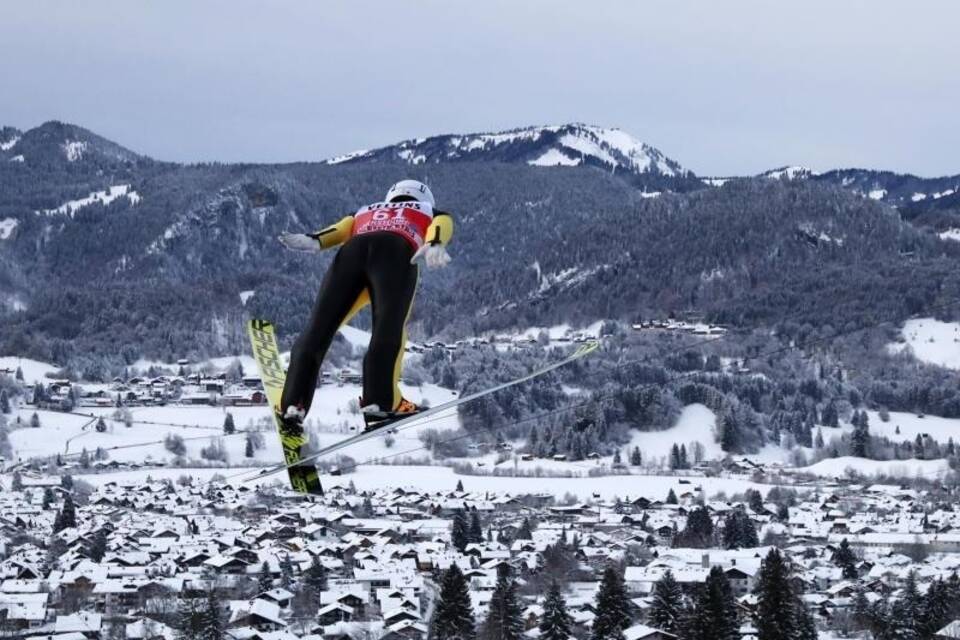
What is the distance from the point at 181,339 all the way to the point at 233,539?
264ft

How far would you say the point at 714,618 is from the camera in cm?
3809

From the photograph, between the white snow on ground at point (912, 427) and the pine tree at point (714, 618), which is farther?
the white snow on ground at point (912, 427)

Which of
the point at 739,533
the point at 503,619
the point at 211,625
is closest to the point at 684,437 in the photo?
the point at 739,533

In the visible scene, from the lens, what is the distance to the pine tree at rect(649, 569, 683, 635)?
132 feet

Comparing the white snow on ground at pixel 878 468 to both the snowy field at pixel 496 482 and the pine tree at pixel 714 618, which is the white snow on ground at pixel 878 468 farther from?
the pine tree at pixel 714 618

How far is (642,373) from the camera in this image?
11294 cm

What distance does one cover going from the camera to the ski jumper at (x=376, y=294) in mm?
11703

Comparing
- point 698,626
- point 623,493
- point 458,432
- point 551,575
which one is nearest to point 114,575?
point 551,575

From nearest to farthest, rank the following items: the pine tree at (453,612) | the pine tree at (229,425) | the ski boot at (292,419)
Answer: the ski boot at (292,419) < the pine tree at (453,612) < the pine tree at (229,425)

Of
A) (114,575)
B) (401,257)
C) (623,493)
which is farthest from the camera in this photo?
(623,493)

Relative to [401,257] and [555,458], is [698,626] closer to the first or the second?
[401,257]

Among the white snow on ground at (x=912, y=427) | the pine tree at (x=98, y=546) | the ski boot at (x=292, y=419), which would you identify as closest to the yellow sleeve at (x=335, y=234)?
the ski boot at (x=292, y=419)

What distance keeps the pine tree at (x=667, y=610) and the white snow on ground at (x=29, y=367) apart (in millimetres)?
81407

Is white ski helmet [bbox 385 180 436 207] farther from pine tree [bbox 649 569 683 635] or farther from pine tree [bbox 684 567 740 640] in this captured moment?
pine tree [bbox 649 569 683 635]
